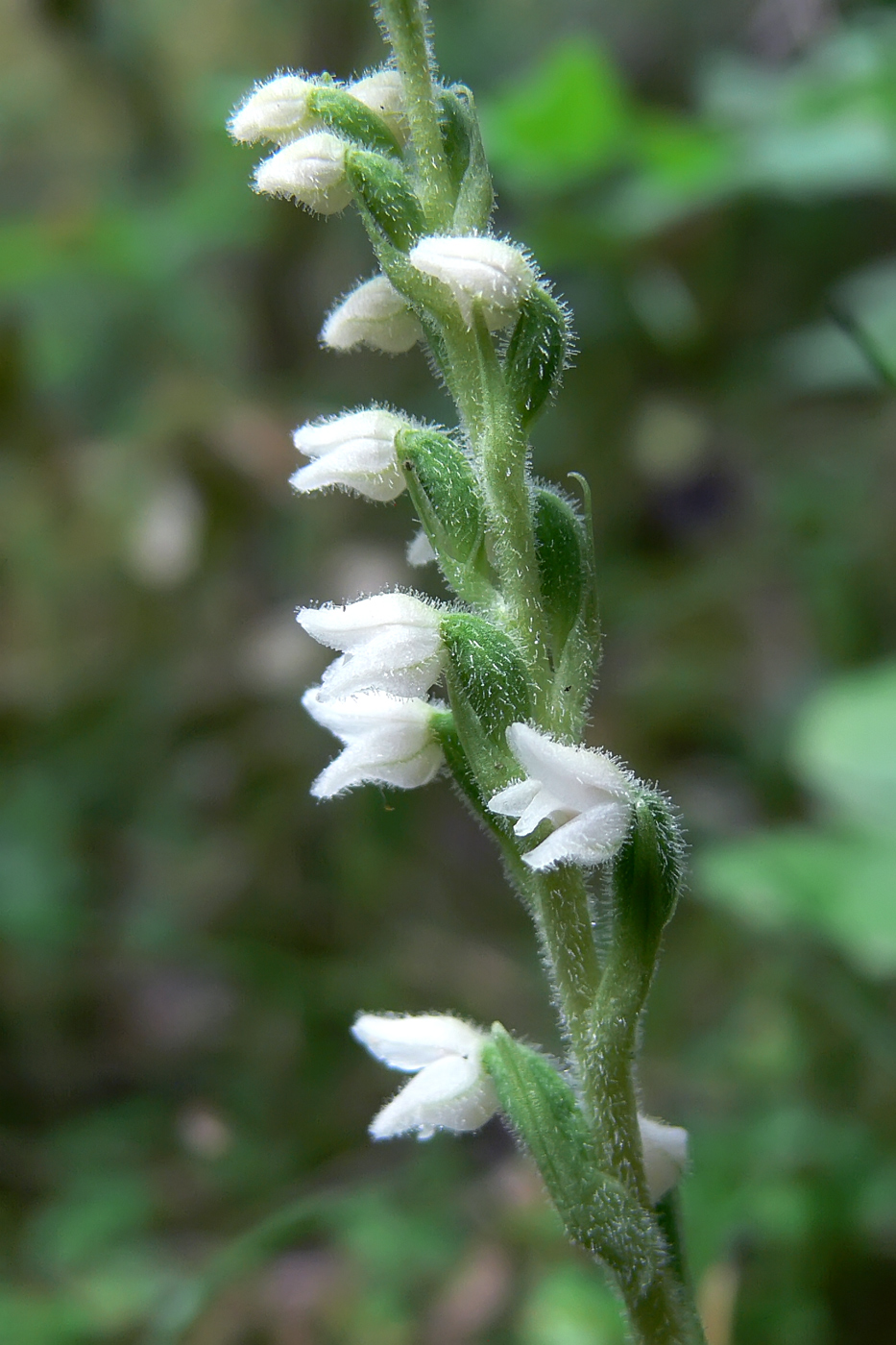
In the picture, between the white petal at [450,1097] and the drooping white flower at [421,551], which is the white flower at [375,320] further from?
the white petal at [450,1097]

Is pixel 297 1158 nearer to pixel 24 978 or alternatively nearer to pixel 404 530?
pixel 24 978

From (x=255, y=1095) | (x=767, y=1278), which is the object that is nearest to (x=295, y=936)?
(x=255, y=1095)

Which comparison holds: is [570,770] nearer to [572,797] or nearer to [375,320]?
[572,797]

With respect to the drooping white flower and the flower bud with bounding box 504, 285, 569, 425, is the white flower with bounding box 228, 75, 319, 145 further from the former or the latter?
the drooping white flower

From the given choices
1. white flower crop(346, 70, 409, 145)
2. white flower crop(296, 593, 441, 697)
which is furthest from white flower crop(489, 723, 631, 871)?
white flower crop(346, 70, 409, 145)

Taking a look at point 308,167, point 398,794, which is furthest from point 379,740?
point 398,794
